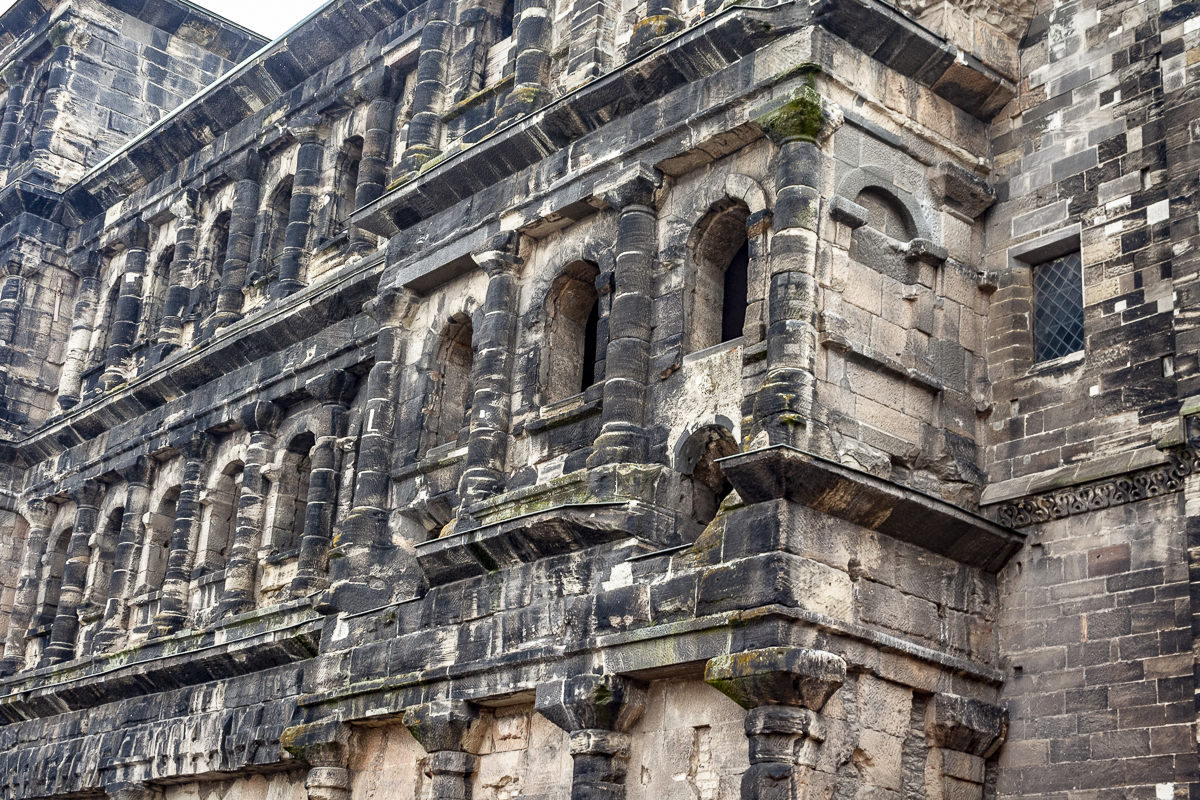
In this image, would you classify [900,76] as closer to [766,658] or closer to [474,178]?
[474,178]

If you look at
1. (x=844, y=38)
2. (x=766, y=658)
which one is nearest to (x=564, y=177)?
(x=844, y=38)

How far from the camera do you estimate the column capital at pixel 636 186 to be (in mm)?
15867

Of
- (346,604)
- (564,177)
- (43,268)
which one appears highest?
(43,268)

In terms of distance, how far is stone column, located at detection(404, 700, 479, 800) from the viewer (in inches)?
609

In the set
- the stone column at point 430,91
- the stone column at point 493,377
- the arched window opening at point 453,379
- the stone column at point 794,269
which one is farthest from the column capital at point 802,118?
the stone column at point 430,91

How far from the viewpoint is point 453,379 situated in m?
18.4

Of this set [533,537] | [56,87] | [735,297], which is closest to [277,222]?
[56,87]

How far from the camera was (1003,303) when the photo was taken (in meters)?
15.6

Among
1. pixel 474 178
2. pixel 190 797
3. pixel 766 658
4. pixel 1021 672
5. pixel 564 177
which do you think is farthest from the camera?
pixel 190 797

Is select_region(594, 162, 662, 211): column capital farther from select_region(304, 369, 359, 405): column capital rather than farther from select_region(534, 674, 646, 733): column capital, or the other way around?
select_region(304, 369, 359, 405): column capital

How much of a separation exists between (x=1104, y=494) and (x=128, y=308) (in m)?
17.5

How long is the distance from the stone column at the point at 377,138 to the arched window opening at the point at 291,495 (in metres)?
2.90

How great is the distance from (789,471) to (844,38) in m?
4.44

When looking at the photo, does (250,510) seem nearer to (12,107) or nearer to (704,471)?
(704,471)
